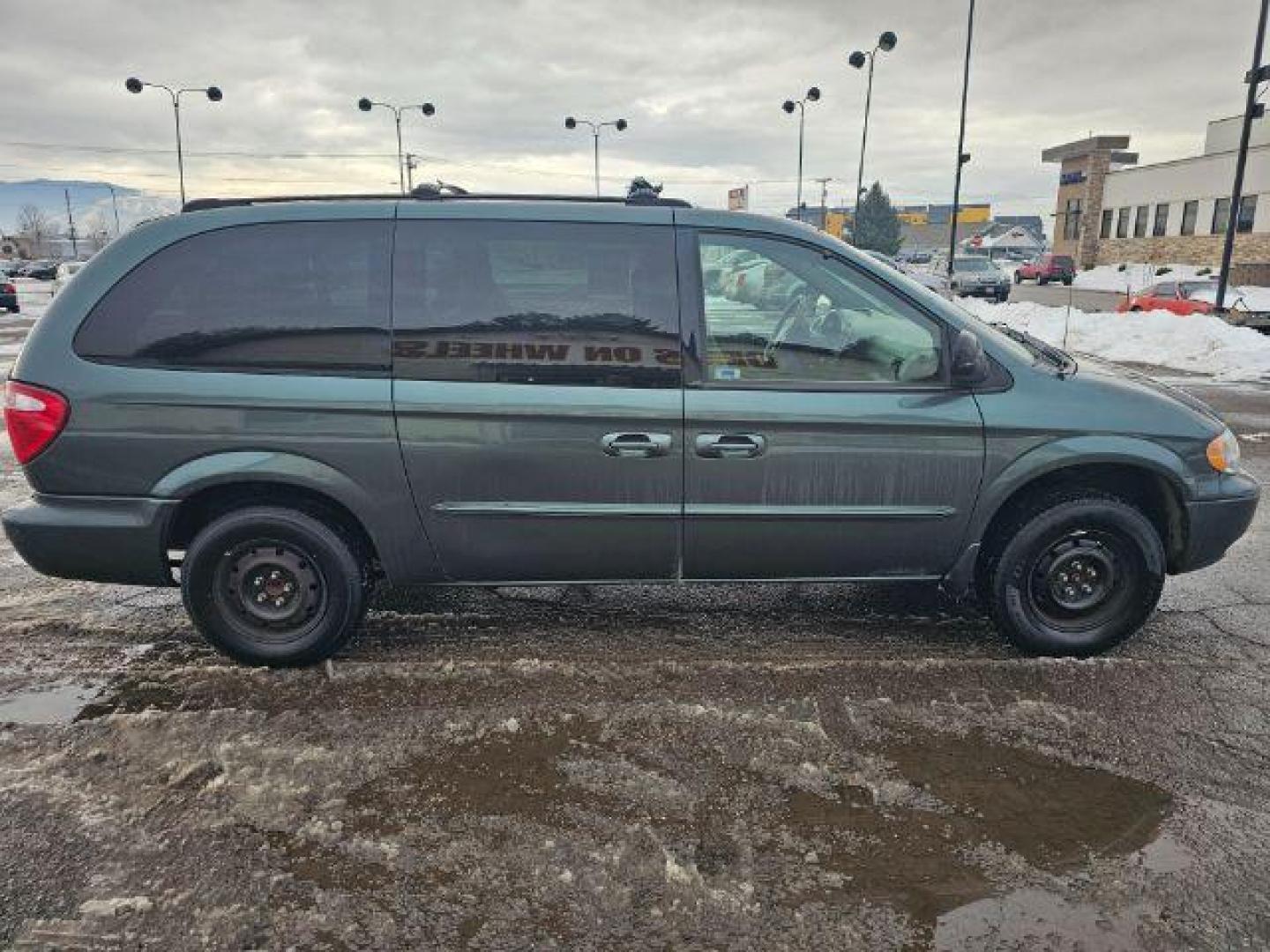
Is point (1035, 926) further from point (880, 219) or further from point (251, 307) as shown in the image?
point (880, 219)

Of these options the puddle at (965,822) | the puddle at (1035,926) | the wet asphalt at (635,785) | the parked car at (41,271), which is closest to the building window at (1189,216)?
the wet asphalt at (635,785)

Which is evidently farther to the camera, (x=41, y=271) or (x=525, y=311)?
(x=41, y=271)

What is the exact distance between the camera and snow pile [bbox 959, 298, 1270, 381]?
1517 centimetres

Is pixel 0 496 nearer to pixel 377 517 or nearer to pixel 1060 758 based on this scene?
pixel 377 517

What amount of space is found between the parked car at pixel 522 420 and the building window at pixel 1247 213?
5050 centimetres

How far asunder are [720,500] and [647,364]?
0.63 metres

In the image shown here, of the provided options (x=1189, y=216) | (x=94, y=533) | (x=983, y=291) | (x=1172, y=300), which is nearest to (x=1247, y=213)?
(x=1189, y=216)

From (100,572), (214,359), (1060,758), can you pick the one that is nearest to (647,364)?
(214,359)

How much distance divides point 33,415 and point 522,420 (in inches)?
75.3

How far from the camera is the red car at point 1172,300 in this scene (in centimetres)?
2091

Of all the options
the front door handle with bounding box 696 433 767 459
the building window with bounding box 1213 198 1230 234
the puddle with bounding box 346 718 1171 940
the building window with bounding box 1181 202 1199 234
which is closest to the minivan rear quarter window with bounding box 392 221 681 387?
the front door handle with bounding box 696 433 767 459

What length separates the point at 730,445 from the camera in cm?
362

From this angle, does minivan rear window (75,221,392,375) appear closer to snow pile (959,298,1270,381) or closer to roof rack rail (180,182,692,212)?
roof rack rail (180,182,692,212)

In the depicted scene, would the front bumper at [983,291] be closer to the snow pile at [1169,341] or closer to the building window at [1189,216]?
the snow pile at [1169,341]
